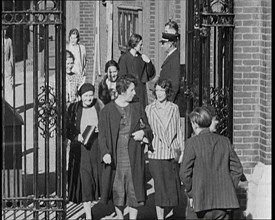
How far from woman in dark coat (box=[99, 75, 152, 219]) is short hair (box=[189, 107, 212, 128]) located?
1155mm

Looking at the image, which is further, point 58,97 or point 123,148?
point 123,148

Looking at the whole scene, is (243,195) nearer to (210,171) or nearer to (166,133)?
(166,133)

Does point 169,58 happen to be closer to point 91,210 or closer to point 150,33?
point 91,210

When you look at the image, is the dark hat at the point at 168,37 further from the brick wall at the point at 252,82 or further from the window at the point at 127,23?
the window at the point at 127,23

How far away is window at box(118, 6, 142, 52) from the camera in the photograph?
2041cm

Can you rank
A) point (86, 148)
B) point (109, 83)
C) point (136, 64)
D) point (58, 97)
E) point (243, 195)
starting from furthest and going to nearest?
point (136, 64), point (109, 83), point (243, 195), point (86, 148), point (58, 97)

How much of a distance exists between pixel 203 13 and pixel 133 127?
1482 mm

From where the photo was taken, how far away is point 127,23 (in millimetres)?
21578

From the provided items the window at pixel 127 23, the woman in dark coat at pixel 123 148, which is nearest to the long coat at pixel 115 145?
the woman in dark coat at pixel 123 148

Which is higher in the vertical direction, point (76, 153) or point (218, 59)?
point (218, 59)

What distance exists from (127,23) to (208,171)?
11646 mm

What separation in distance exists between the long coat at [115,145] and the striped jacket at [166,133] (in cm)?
13

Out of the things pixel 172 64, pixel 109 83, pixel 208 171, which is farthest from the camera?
pixel 172 64

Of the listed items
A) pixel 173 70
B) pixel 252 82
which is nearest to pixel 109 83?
pixel 173 70
